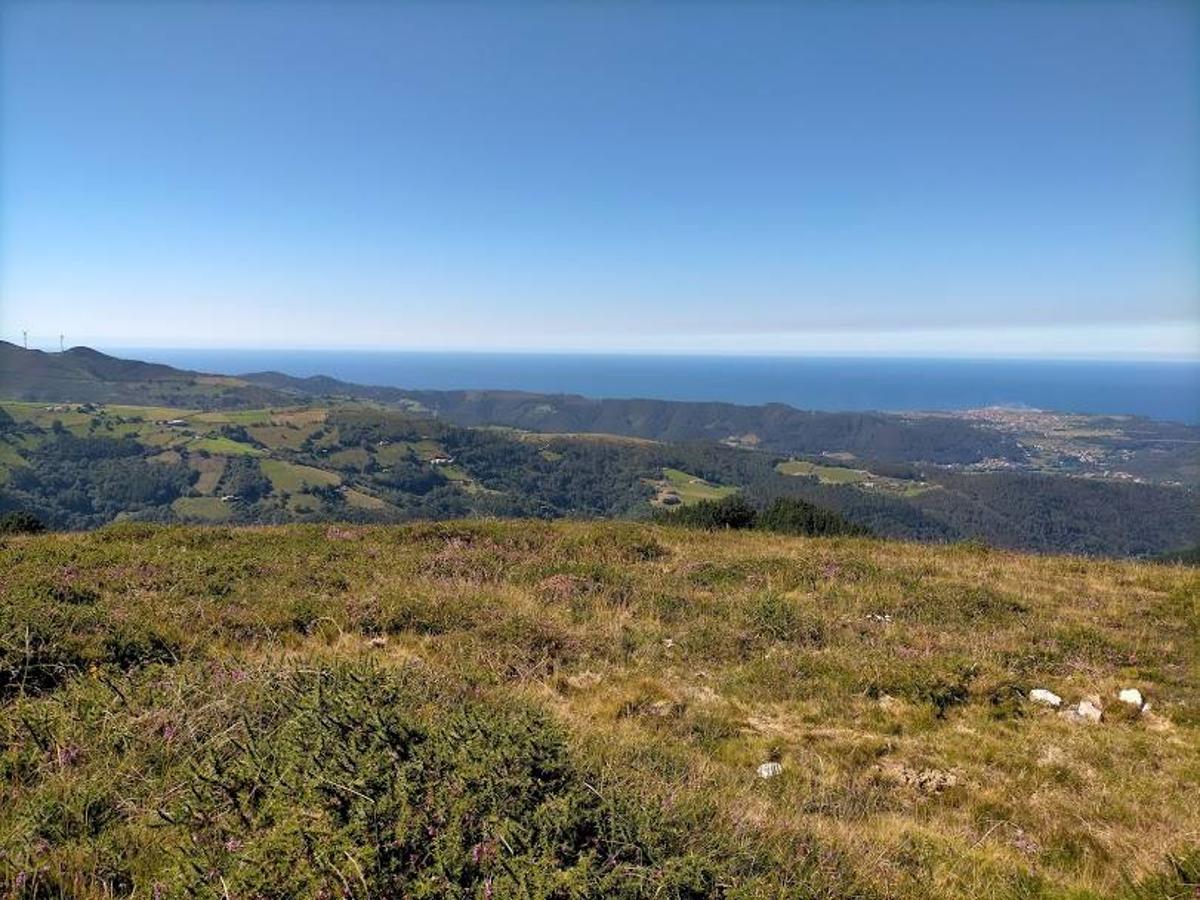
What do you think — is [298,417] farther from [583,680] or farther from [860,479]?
[583,680]

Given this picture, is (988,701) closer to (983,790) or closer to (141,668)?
(983,790)

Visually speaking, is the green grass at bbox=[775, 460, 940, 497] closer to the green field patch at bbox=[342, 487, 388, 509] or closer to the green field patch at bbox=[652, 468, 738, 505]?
the green field patch at bbox=[652, 468, 738, 505]

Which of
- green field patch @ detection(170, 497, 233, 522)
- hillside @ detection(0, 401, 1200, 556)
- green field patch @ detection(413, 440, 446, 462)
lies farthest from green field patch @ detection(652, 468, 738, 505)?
green field patch @ detection(170, 497, 233, 522)

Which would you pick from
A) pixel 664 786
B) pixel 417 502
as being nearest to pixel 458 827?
pixel 664 786

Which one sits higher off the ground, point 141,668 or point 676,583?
point 141,668

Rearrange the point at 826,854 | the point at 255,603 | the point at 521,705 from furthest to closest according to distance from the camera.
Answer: the point at 255,603 → the point at 521,705 → the point at 826,854

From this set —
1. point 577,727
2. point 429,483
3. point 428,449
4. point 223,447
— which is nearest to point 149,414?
point 223,447
